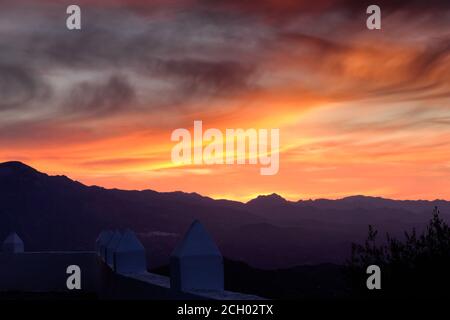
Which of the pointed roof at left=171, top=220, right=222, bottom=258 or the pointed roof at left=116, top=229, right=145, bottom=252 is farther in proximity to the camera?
the pointed roof at left=116, top=229, right=145, bottom=252

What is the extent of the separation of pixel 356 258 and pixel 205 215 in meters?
107

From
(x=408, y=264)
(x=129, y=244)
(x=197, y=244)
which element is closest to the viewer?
(x=197, y=244)

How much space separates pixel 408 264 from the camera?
13.6 metres

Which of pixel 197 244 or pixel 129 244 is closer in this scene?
pixel 197 244

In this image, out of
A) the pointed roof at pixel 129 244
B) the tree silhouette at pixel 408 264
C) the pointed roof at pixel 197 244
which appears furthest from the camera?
the pointed roof at pixel 129 244

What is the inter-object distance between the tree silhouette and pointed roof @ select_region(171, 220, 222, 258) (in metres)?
4.43

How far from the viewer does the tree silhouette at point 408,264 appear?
1306cm

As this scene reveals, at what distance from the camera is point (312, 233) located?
10231cm

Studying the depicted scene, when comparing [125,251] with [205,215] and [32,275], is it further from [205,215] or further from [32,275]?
[205,215]

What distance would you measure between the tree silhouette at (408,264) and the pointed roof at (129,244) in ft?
15.0

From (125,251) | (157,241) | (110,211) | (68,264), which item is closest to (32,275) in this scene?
(68,264)

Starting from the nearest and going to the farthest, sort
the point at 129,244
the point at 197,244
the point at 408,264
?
the point at 197,244 → the point at 408,264 → the point at 129,244

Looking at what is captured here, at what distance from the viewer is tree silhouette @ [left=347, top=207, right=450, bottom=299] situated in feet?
42.9

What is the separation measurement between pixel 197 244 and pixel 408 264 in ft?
17.9
